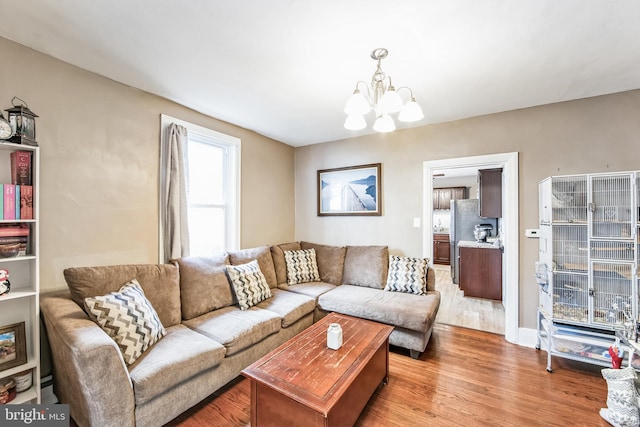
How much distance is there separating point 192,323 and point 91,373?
919 millimetres

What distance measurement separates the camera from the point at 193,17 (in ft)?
5.05

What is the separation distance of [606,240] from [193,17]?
11.4 ft

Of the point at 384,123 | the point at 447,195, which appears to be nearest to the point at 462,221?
the point at 447,195

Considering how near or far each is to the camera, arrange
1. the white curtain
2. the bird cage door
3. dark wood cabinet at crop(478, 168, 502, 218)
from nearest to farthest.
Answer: the bird cage door
the white curtain
dark wood cabinet at crop(478, 168, 502, 218)

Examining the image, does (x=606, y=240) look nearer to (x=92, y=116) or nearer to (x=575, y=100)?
(x=575, y=100)

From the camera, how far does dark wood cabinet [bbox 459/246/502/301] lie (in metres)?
4.29

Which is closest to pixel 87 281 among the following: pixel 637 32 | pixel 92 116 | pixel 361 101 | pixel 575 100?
pixel 92 116

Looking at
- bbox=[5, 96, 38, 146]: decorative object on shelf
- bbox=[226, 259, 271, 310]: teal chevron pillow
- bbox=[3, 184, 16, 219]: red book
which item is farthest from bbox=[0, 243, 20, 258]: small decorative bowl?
bbox=[226, 259, 271, 310]: teal chevron pillow

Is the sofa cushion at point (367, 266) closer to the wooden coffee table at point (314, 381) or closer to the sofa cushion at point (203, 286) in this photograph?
the wooden coffee table at point (314, 381)

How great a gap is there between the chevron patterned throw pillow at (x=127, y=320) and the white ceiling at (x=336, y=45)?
67.7 inches

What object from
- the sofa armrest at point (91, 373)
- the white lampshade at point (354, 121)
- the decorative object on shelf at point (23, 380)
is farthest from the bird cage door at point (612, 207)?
the decorative object on shelf at point (23, 380)

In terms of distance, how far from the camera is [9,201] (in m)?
1.59

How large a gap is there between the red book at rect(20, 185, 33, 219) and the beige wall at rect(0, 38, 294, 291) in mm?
256

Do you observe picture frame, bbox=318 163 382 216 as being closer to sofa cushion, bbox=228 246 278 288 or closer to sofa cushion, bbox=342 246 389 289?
sofa cushion, bbox=342 246 389 289
